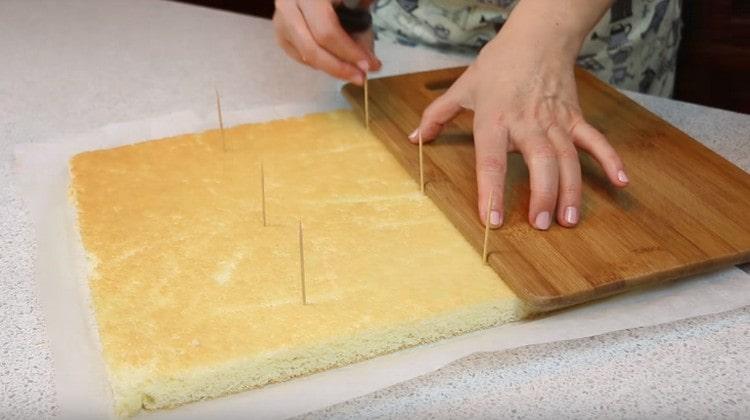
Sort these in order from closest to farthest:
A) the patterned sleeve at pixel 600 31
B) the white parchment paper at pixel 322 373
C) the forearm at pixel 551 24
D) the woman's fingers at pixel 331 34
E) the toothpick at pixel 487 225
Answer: the white parchment paper at pixel 322 373
the toothpick at pixel 487 225
the forearm at pixel 551 24
the woman's fingers at pixel 331 34
the patterned sleeve at pixel 600 31

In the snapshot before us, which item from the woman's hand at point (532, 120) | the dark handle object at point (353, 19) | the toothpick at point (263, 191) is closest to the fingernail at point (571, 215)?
the woman's hand at point (532, 120)

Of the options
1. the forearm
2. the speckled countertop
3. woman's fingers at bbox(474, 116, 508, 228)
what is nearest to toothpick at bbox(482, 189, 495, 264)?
woman's fingers at bbox(474, 116, 508, 228)

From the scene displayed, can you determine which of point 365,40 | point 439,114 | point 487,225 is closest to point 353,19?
point 365,40

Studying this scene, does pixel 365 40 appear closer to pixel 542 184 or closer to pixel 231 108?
pixel 231 108

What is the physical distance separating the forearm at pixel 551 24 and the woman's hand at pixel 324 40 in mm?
234

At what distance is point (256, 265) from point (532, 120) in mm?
388

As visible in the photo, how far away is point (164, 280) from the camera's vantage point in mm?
882

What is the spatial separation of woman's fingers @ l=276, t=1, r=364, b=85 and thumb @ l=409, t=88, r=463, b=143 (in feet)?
0.51

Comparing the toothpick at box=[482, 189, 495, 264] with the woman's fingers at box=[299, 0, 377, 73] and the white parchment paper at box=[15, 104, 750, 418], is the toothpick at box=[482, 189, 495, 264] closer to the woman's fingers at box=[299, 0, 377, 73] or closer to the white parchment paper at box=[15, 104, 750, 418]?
the white parchment paper at box=[15, 104, 750, 418]

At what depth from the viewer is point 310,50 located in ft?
3.94

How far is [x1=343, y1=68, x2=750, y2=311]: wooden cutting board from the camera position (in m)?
0.86

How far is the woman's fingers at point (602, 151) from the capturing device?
38.0 inches

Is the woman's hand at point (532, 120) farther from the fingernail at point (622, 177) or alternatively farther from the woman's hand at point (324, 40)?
the woman's hand at point (324, 40)

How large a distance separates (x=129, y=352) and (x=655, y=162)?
70 cm
